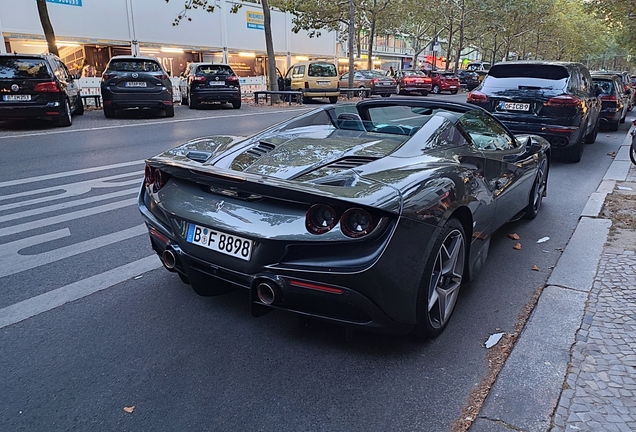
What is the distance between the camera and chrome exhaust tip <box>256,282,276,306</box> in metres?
2.64

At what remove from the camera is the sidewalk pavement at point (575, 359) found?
93.6 inches

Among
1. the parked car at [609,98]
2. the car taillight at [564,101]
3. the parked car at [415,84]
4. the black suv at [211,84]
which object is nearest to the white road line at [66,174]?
the car taillight at [564,101]

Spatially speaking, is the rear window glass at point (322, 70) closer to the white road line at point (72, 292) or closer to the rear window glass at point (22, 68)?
the rear window glass at point (22, 68)

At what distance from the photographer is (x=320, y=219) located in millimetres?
2592

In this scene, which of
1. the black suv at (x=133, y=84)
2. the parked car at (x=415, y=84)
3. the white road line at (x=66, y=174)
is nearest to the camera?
the white road line at (x=66, y=174)

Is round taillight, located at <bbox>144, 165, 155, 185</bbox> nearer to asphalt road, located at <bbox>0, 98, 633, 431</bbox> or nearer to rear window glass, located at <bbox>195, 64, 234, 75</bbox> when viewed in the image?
asphalt road, located at <bbox>0, 98, 633, 431</bbox>

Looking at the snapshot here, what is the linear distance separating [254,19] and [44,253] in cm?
3430

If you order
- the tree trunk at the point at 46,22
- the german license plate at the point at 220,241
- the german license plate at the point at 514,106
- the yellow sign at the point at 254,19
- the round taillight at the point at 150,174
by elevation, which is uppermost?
the yellow sign at the point at 254,19

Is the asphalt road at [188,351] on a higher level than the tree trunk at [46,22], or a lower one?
lower

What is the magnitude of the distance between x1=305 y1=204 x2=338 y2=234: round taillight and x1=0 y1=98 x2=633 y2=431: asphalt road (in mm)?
799

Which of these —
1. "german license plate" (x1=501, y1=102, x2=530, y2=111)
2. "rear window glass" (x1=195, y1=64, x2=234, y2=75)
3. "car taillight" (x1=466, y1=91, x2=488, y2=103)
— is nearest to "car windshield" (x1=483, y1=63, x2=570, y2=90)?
"car taillight" (x1=466, y1=91, x2=488, y2=103)

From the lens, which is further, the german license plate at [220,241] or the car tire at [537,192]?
the car tire at [537,192]

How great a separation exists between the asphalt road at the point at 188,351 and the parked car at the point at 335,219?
27cm

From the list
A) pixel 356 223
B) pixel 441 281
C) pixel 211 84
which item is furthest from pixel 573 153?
pixel 211 84
